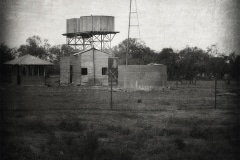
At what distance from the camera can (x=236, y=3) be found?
25.7 ft

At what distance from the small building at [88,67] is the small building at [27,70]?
9.15 feet

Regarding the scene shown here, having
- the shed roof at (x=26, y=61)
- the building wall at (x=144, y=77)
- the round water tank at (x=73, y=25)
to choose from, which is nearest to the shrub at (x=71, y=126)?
the building wall at (x=144, y=77)

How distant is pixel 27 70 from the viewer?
38.6 m

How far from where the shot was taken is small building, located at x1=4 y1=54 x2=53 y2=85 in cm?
3687

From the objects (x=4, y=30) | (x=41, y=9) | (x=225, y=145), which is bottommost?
(x=225, y=145)

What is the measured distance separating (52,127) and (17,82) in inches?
1060

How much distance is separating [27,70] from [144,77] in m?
16.5

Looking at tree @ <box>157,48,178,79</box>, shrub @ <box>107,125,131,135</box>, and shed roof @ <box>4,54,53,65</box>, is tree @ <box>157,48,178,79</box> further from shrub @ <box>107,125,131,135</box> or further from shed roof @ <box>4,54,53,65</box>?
shrub @ <box>107,125,131,135</box>

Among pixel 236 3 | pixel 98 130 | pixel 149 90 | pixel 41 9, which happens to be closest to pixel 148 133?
pixel 98 130

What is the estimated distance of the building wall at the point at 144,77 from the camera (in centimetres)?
2873

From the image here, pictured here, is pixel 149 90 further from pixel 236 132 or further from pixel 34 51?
pixel 34 51

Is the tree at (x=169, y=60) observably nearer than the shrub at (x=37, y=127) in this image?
No

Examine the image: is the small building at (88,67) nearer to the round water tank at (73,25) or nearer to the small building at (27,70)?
the small building at (27,70)

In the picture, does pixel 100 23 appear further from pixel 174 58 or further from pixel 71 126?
pixel 71 126
